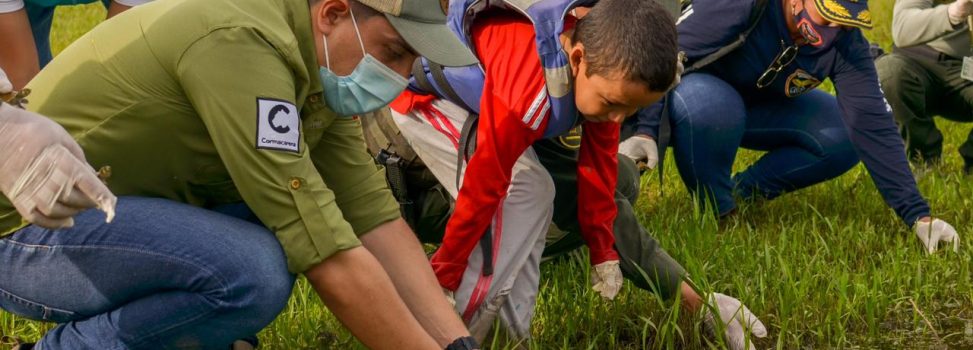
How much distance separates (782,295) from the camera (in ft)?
12.6

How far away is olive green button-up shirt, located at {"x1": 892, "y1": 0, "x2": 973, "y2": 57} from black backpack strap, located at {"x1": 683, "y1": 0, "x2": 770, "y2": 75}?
58.8 inches

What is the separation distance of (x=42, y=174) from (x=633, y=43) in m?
1.54

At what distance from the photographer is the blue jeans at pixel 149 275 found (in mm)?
2668

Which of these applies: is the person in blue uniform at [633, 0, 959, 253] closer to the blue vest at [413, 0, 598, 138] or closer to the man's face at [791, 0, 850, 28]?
the man's face at [791, 0, 850, 28]

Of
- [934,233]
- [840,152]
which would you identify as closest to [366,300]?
[934,233]

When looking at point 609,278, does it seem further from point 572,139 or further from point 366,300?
point 366,300

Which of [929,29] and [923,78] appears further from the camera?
[923,78]

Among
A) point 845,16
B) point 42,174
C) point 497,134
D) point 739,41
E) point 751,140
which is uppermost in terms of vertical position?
point 42,174

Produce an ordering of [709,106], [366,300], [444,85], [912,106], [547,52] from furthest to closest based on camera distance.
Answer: [912,106], [709,106], [444,85], [547,52], [366,300]

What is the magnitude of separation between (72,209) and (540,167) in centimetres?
162

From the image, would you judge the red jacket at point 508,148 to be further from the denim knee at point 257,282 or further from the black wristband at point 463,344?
the denim knee at point 257,282

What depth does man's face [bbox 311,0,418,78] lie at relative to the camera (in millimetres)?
2648

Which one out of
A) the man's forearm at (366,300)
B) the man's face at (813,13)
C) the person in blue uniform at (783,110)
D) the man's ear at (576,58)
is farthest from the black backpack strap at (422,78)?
the man's face at (813,13)

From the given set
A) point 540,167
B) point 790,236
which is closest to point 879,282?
point 790,236
